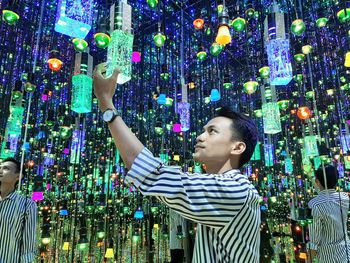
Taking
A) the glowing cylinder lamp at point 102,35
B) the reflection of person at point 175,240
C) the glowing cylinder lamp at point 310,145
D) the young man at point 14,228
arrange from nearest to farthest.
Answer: the glowing cylinder lamp at point 102,35, the young man at point 14,228, the glowing cylinder lamp at point 310,145, the reflection of person at point 175,240

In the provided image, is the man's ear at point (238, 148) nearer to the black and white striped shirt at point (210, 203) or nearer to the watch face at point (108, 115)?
the black and white striped shirt at point (210, 203)

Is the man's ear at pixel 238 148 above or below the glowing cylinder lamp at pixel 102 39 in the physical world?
below

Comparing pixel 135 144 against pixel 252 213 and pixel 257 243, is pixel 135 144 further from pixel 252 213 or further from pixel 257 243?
pixel 257 243

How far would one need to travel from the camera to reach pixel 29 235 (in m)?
2.96

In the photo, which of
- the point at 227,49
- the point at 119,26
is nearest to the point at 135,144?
the point at 119,26

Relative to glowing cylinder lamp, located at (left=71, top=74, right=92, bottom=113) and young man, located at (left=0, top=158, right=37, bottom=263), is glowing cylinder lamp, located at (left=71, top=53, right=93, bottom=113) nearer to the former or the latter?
glowing cylinder lamp, located at (left=71, top=74, right=92, bottom=113)

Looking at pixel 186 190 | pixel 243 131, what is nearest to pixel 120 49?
pixel 243 131

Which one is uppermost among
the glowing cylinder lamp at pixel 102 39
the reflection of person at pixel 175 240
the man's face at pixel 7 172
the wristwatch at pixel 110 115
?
the glowing cylinder lamp at pixel 102 39

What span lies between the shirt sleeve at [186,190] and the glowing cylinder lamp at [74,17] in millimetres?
1444

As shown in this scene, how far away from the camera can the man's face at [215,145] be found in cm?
125

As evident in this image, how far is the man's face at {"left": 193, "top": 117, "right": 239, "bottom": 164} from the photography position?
4.12 ft

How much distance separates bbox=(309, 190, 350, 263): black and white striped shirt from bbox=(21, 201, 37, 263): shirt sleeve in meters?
2.52

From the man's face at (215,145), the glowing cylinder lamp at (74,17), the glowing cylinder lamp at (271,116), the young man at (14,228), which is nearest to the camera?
the man's face at (215,145)

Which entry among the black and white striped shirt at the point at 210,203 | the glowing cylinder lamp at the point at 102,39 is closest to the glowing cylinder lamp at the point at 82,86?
the glowing cylinder lamp at the point at 102,39
